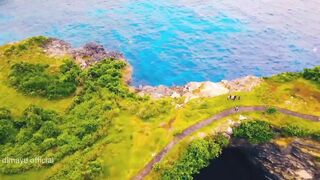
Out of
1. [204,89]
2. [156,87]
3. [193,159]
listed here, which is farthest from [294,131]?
[156,87]

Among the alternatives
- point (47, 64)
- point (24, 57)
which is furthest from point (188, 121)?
point (24, 57)

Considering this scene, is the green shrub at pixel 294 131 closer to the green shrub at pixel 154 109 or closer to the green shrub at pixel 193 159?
the green shrub at pixel 193 159

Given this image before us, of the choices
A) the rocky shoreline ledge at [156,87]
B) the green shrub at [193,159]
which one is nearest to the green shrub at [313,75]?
the rocky shoreline ledge at [156,87]

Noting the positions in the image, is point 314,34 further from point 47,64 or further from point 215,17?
point 47,64

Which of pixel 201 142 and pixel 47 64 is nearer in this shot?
pixel 201 142

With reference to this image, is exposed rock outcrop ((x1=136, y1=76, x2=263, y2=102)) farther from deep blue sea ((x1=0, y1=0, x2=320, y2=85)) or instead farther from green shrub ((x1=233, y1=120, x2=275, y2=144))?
deep blue sea ((x1=0, y1=0, x2=320, y2=85))

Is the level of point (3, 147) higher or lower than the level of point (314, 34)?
lower

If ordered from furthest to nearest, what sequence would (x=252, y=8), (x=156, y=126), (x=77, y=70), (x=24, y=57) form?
1. (x=252, y=8)
2. (x=24, y=57)
3. (x=77, y=70)
4. (x=156, y=126)
